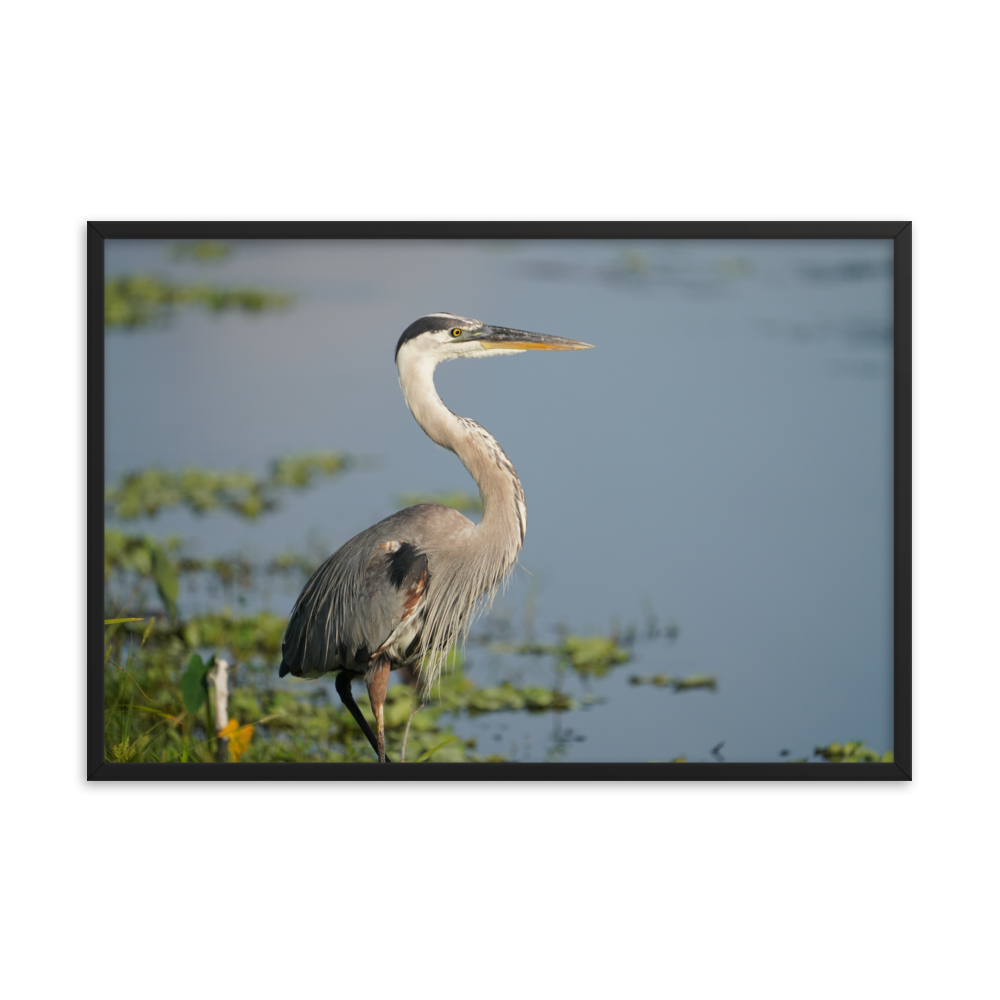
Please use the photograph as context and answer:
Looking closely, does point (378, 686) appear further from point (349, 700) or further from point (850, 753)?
point (850, 753)

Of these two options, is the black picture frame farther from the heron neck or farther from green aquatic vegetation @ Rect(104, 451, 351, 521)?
the heron neck

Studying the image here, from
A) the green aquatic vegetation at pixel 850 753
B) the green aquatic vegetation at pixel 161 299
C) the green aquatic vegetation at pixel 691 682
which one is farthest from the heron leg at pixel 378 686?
the green aquatic vegetation at pixel 850 753

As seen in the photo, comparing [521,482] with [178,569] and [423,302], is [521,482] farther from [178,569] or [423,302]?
[178,569]

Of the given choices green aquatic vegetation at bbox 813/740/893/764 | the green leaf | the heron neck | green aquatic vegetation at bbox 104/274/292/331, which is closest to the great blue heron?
the heron neck

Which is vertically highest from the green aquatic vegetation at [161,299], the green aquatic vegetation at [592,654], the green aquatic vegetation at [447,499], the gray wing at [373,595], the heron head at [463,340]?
the green aquatic vegetation at [161,299]

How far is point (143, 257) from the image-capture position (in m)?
2.78

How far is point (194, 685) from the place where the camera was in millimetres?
2828

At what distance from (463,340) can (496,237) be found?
1.05ft

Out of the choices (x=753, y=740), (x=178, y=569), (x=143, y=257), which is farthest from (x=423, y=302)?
(x=753, y=740)

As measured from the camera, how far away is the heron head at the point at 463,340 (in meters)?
2.77

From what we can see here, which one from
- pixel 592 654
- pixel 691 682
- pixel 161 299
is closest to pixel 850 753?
pixel 691 682

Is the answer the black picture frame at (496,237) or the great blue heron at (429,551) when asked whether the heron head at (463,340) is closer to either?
the great blue heron at (429,551)

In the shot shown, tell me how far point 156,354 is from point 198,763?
4.19 ft

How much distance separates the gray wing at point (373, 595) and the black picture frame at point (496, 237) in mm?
346
